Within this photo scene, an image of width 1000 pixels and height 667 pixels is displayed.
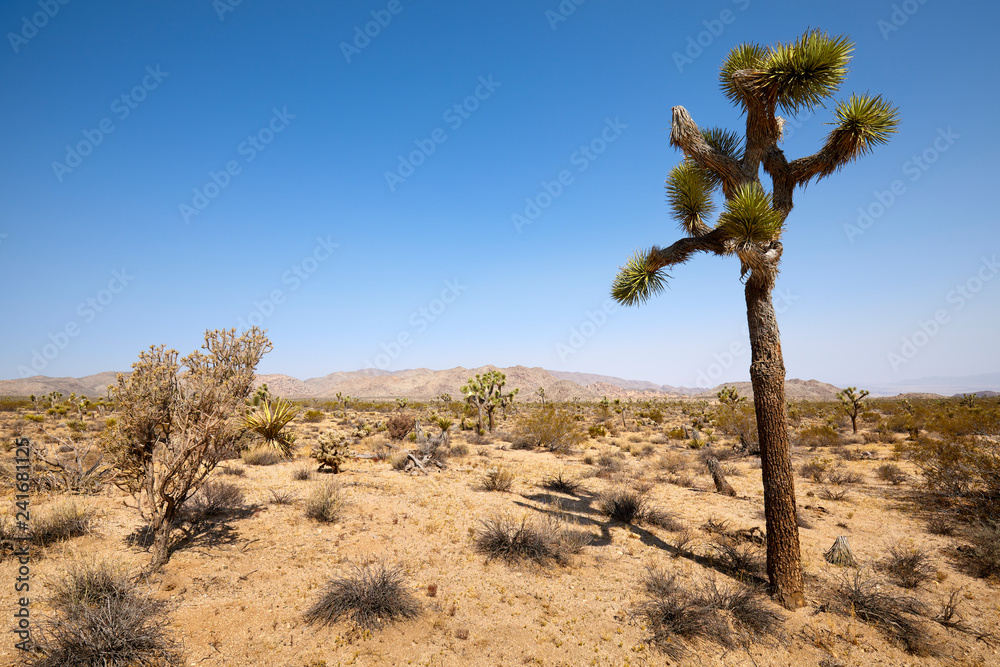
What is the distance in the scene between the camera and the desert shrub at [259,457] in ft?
45.7

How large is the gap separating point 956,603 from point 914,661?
1678 mm

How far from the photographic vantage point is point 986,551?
6727mm

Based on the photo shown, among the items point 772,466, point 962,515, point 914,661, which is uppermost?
point 772,466

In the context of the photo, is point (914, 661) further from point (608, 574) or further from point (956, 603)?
point (608, 574)

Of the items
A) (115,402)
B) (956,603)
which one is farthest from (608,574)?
(115,402)

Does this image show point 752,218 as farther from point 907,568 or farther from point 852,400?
point 852,400

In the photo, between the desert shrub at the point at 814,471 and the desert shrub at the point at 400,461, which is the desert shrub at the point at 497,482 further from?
the desert shrub at the point at 814,471

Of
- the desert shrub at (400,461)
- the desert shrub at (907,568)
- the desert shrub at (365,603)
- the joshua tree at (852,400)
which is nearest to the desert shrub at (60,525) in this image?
the desert shrub at (365,603)

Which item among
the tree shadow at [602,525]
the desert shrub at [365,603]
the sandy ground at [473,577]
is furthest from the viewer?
the tree shadow at [602,525]

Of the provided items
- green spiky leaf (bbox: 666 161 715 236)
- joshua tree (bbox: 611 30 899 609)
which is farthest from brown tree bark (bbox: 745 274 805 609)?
green spiky leaf (bbox: 666 161 715 236)

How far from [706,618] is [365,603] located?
14.2ft

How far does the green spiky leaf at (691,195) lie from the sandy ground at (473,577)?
5.87 m

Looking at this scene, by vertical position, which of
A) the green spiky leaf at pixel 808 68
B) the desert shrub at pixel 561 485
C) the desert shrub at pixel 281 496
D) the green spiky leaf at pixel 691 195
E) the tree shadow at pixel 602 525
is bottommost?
the tree shadow at pixel 602 525

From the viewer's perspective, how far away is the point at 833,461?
A: 1558cm
